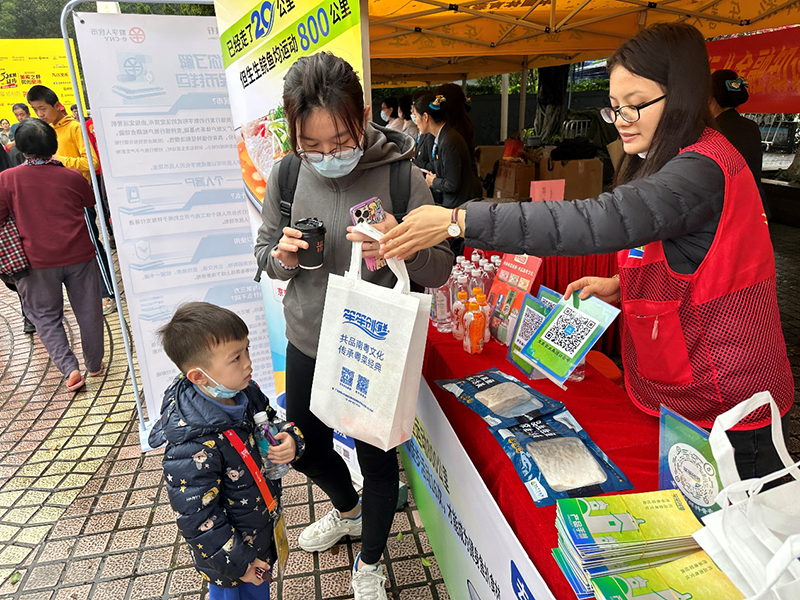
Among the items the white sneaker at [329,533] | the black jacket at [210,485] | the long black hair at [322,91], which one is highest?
the long black hair at [322,91]

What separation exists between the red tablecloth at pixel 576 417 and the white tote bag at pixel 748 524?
0.36 m

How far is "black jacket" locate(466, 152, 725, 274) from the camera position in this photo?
1157mm

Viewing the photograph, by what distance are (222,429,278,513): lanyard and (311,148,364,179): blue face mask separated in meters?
0.86

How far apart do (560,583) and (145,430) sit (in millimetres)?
3053

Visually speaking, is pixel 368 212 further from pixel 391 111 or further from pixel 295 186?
pixel 391 111

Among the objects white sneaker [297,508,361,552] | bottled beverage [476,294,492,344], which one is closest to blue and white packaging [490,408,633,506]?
bottled beverage [476,294,492,344]

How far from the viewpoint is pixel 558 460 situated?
1442 mm

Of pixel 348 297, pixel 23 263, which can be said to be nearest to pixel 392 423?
pixel 348 297

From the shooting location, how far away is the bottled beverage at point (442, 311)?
2.46 m

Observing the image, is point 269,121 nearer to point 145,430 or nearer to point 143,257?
point 143,257

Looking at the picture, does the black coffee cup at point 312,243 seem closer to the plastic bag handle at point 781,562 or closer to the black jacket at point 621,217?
the black jacket at point 621,217

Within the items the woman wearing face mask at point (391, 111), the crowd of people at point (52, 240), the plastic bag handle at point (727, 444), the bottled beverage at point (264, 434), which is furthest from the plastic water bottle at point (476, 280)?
the woman wearing face mask at point (391, 111)

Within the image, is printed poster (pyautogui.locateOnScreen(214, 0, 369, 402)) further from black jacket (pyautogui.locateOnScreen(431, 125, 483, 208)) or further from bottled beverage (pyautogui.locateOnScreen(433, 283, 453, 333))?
black jacket (pyautogui.locateOnScreen(431, 125, 483, 208))

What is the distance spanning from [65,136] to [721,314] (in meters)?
6.35
